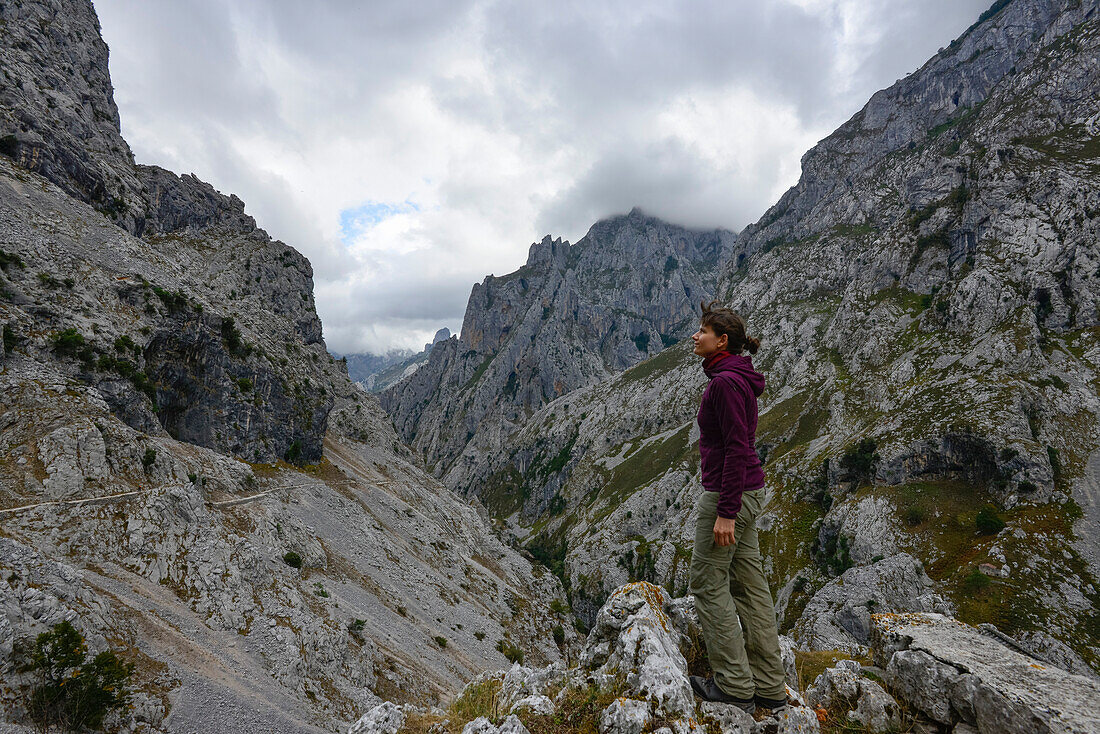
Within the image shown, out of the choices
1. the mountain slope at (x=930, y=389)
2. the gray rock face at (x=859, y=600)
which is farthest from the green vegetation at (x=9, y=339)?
the gray rock face at (x=859, y=600)

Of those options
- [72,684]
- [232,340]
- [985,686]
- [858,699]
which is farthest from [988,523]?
[232,340]

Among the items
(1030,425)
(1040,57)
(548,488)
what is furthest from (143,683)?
(1040,57)

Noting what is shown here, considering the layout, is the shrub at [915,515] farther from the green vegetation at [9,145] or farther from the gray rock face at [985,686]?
the green vegetation at [9,145]

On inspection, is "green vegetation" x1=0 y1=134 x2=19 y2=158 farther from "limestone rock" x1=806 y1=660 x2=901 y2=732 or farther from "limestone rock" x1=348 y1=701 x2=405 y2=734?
"limestone rock" x1=806 y1=660 x2=901 y2=732

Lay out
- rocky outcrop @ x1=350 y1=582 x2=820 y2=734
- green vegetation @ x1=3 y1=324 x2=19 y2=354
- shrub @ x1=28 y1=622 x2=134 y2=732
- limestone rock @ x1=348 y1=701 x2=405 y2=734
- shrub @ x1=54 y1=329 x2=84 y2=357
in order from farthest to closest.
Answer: shrub @ x1=54 y1=329 x2=84 y2=357 < green vegetation @ x1=3 y1=324 x2=19 y2=354 < shrub @ x1=28 y1=622 x2=134 y2=732 < limestone rock @ x1=348 y1=701 x2=405 y2=734 < rocky outcrop @ x1=350 y1=582 x2=820 y2=734

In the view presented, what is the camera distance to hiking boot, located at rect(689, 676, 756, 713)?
235 inches

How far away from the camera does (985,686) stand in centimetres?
524

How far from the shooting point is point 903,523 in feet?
217

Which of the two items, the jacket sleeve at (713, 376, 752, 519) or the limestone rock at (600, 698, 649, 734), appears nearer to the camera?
the limestone rock at (600, 698, 649, 734)

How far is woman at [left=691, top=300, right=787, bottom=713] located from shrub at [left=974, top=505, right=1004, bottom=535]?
78.9 m

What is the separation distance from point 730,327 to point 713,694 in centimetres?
561

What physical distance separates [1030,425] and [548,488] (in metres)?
142

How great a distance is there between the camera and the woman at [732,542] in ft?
20.2

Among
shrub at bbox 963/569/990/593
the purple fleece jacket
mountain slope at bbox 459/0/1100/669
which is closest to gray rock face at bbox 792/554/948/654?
mountain slope at bbox 459/0/1100/669
